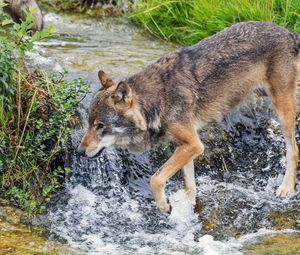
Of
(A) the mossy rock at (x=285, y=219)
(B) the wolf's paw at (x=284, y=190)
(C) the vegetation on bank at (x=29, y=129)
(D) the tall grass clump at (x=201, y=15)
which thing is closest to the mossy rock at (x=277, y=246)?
(A) the mossy rock at (x=285, y=219)

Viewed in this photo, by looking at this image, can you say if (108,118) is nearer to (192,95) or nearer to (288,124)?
(192,95)

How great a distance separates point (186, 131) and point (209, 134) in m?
1.08

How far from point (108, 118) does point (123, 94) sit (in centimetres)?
24

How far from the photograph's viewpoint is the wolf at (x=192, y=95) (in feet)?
20.4

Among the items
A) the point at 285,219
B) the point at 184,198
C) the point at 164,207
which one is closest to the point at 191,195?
the point at 184,198

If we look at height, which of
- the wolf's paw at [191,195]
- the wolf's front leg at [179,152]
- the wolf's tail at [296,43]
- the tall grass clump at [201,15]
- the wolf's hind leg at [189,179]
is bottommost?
the wolf's paw at [191,195]

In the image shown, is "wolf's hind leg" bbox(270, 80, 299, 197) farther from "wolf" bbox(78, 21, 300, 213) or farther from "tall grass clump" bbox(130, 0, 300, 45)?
"tall grass clump" bbox(130, 0, 300, 45)

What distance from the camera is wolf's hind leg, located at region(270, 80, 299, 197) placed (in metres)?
7.06

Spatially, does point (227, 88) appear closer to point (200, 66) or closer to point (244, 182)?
point (200, 66)

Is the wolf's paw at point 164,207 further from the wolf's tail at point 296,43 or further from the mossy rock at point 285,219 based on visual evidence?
the wolf's tail at point 296,43

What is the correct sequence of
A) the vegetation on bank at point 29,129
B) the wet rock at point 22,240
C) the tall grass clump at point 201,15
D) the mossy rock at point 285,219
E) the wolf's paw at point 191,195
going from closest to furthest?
the wet rock at point 22,240, the mossy rock at point 285,219, the vegetation on bank at point 29,129, the wolf's paw at point 191,195, the tall grass clump at point 201,15

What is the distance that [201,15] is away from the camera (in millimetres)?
10250

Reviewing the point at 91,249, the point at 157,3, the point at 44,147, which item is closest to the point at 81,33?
the point at 157,3

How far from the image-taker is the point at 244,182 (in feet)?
23.7
